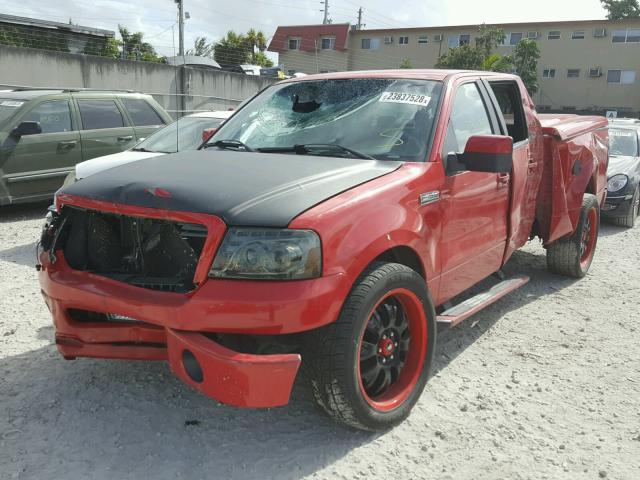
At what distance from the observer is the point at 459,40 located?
46.5 metres

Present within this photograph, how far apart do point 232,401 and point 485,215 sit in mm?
2194

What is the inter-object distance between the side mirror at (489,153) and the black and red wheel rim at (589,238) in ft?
9.35

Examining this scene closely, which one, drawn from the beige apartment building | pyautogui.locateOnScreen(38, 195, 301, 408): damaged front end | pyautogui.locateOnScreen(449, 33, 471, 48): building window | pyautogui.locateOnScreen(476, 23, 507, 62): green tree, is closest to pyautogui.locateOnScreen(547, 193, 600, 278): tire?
pyautogui.locateOnScreen(38, 195, 301, 408): damaged front end

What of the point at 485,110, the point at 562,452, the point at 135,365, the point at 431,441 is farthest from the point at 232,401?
the point at 485,110

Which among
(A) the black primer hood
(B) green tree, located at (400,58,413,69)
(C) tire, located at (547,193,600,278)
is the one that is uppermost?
(B) green tree, located at (400,58,413,69)

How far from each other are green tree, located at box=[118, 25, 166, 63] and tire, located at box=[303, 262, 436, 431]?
30791 millimetres

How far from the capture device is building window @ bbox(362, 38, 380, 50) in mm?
49688

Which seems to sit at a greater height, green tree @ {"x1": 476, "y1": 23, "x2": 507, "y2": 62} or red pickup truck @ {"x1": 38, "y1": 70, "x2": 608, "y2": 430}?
green tree @ {"x1": 476, "y1": 23, "x2": 507, "y2": 62}

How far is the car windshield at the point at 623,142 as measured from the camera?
9.61 meters

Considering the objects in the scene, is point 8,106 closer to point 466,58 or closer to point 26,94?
point 26,94

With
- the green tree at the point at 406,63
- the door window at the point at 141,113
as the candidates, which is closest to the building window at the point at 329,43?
the green tree at the point at 406,63

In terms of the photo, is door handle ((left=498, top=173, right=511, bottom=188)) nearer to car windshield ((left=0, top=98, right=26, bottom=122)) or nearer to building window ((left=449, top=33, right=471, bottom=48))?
car windshield ((left=0, top=98, right=26, bottom=122))

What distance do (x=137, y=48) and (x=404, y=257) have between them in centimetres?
3329

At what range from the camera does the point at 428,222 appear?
10.3 feet
